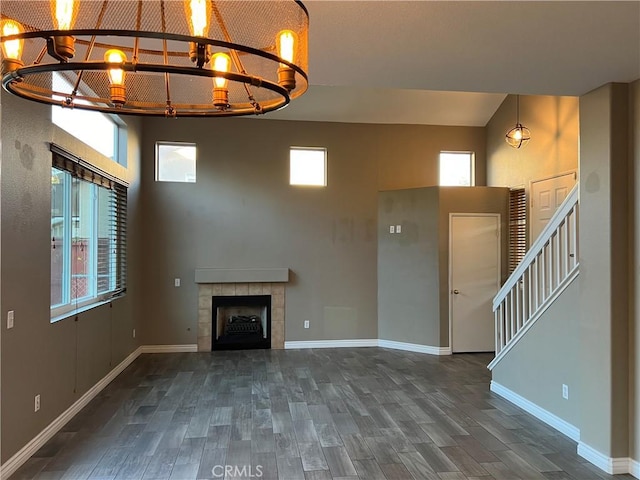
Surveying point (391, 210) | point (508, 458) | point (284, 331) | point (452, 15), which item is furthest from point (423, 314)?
point (452, 15)

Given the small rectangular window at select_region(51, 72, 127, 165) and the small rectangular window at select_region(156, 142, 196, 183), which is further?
the small rectangular window at select_region(156, 142, 196, 183)

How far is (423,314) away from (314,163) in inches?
115

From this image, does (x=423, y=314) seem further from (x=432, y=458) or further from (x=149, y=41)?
(x=149, y=41)

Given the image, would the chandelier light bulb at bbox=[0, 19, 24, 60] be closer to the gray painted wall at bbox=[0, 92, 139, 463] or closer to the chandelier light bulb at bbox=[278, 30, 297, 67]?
the chandelier light bulb at bbox=[278, 30, 297, 67]

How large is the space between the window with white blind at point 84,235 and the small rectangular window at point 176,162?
109cm

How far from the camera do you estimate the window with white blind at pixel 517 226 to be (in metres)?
6.30

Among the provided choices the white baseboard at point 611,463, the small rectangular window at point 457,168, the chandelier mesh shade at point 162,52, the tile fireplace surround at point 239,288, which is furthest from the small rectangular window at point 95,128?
the small rectangular window at point 457,168

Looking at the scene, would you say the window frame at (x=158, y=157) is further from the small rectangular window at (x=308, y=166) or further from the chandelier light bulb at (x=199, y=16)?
the chandelier light bulb at (x=199, y=16)

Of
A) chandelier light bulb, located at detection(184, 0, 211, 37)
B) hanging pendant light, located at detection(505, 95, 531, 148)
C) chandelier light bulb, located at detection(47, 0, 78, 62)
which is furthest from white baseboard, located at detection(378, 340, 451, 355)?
chandelier light bulb, located at detection(47, 0, 78, 62)

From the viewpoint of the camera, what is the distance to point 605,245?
2992 millimetres

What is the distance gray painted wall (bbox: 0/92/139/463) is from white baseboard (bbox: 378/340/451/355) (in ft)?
14.1

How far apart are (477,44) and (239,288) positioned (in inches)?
202

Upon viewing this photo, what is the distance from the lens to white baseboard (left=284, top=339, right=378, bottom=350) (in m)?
6.74

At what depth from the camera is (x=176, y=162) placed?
6656 millimetres
